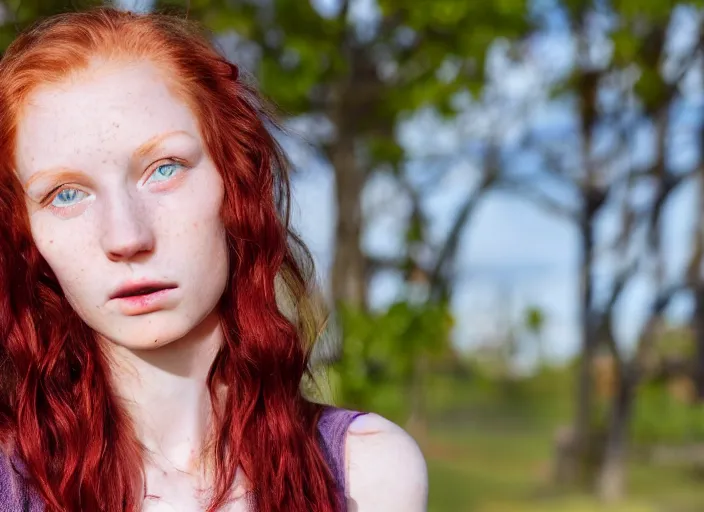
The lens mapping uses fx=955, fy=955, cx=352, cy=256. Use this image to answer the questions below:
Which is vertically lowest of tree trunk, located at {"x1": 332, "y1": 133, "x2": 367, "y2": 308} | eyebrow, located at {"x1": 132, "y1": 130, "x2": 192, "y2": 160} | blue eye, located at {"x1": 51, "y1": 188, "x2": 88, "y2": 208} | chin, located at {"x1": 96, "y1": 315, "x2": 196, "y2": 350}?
chin, located at {"x1": 96, "y1": 315, "x2": 196, "y2": 350}

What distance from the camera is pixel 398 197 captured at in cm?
746

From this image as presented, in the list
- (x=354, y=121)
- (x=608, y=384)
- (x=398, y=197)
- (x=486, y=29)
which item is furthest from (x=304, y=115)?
(x=608, y=384)

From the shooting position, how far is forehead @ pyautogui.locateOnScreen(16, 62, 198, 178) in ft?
3.71

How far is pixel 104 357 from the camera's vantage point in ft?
4.00

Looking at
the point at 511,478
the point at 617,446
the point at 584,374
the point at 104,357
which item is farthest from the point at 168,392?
the point at 511,478

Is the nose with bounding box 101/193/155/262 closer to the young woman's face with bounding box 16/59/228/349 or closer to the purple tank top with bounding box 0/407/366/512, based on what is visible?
the young woman's face with bounding box 16/59/228/349

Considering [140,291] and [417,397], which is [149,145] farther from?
[417,397]

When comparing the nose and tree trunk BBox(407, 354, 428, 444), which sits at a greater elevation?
the nose

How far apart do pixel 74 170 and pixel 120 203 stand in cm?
7

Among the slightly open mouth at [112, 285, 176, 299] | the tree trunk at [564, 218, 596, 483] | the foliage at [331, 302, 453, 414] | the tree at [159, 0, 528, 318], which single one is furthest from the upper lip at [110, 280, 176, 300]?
the tree trunk at [564, 218, 596, 483]

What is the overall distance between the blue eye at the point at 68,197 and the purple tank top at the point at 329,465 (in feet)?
1.02

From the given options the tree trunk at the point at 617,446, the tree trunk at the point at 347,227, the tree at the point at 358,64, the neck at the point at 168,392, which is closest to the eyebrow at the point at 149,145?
the neck at the point at 168,392

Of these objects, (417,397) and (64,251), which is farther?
(417,397)

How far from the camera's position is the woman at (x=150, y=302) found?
1.14 meters
